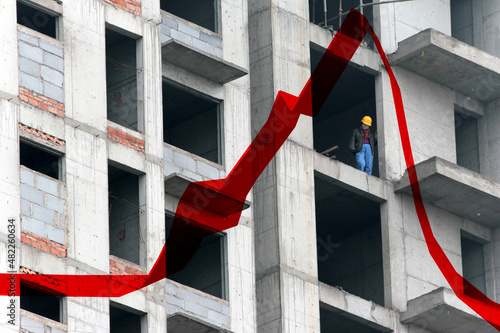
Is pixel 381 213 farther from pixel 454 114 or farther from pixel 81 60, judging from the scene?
→ pixel 81 60

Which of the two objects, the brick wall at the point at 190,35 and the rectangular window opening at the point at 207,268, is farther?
the brick wall at the point at 190,35

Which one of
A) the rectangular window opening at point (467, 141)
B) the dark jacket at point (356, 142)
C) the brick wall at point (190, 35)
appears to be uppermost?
the rectangular window opening at point (467, 141)

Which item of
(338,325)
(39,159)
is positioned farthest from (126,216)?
(338,325)

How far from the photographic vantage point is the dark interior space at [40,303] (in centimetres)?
3438

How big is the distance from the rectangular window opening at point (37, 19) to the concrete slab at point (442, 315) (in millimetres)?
11845

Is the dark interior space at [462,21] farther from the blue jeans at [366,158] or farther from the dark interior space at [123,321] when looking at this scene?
the dark interior space at [123,321]

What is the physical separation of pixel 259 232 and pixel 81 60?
704 cm

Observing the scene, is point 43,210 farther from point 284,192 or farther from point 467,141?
point 467,141

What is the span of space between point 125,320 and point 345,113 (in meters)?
13.3

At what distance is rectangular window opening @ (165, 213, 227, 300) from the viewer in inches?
1543

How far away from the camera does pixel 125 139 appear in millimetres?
37312

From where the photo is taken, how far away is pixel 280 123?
1649 inches

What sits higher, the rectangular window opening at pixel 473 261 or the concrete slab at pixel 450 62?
the concrete slab at pixel 450 62

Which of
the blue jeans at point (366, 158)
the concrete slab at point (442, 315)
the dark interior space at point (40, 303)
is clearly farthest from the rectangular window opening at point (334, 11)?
the dark interior space at point (40, 303)
